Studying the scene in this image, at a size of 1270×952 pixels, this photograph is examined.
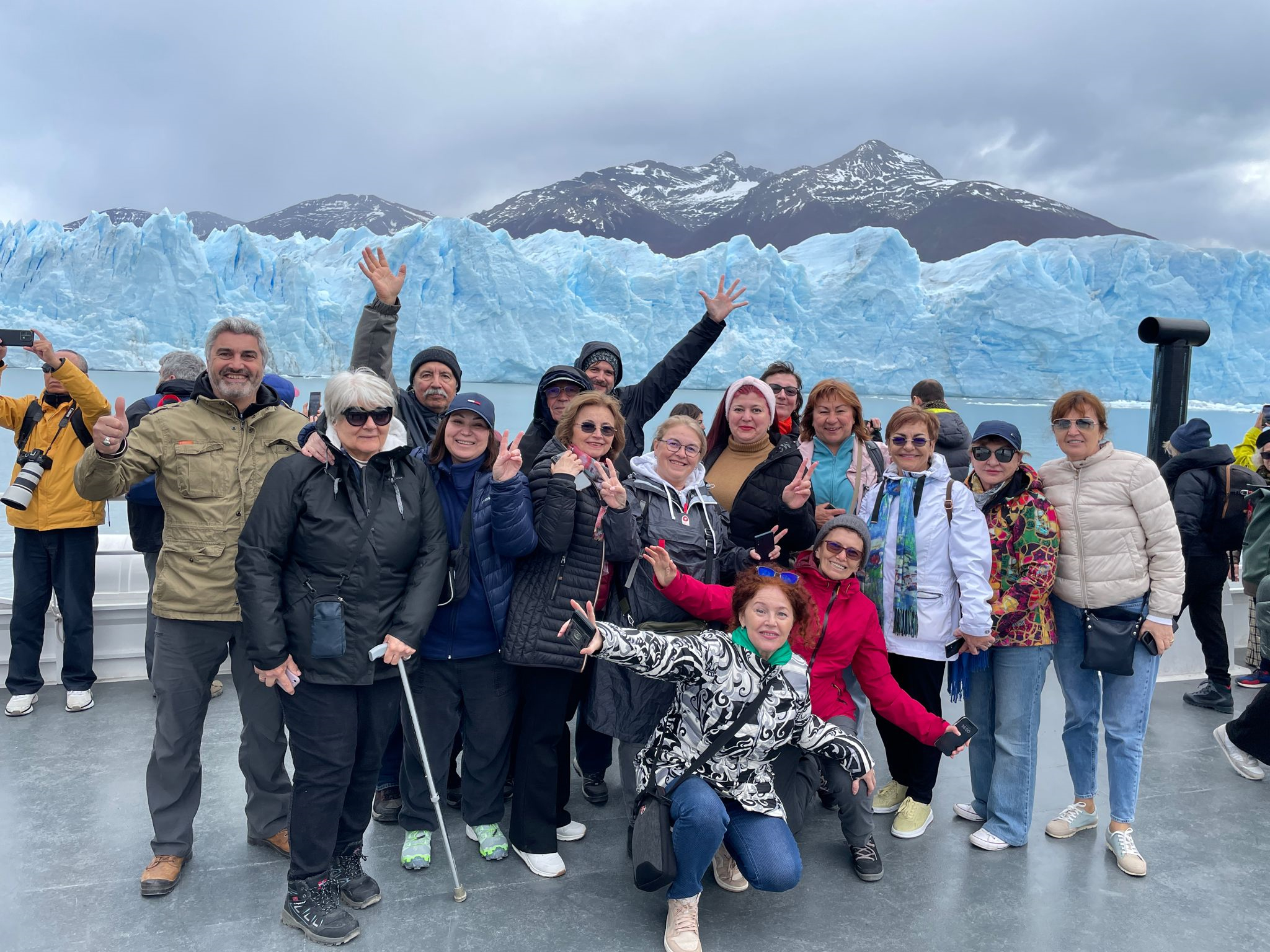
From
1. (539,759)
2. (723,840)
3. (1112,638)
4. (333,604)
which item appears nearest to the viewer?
(333,604)

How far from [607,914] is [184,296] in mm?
20827

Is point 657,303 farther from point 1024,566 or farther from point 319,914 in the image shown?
point 319,914

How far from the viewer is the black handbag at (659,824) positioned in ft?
6.65

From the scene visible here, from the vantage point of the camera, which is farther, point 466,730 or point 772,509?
point 772,509

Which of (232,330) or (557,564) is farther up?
(232,330)

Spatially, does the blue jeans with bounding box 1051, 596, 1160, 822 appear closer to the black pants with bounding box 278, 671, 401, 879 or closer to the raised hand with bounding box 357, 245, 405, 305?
the black pants with bounding box 278, 671, 401, 879

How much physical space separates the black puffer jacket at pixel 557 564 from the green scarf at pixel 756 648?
37cm

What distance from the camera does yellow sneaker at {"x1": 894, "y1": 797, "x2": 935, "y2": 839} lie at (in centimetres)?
263

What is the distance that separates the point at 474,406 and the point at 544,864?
51.4 inches

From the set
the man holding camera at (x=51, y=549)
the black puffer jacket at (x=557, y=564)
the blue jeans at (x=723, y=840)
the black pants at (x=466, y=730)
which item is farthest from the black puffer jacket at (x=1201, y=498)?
the man holding camera at (x=51, y=549)

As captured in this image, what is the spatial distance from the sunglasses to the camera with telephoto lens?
2939 millimetres

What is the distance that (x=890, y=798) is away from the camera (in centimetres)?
283

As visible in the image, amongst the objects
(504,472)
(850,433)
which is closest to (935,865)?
(850,433)

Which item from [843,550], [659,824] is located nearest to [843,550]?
[843,550]
